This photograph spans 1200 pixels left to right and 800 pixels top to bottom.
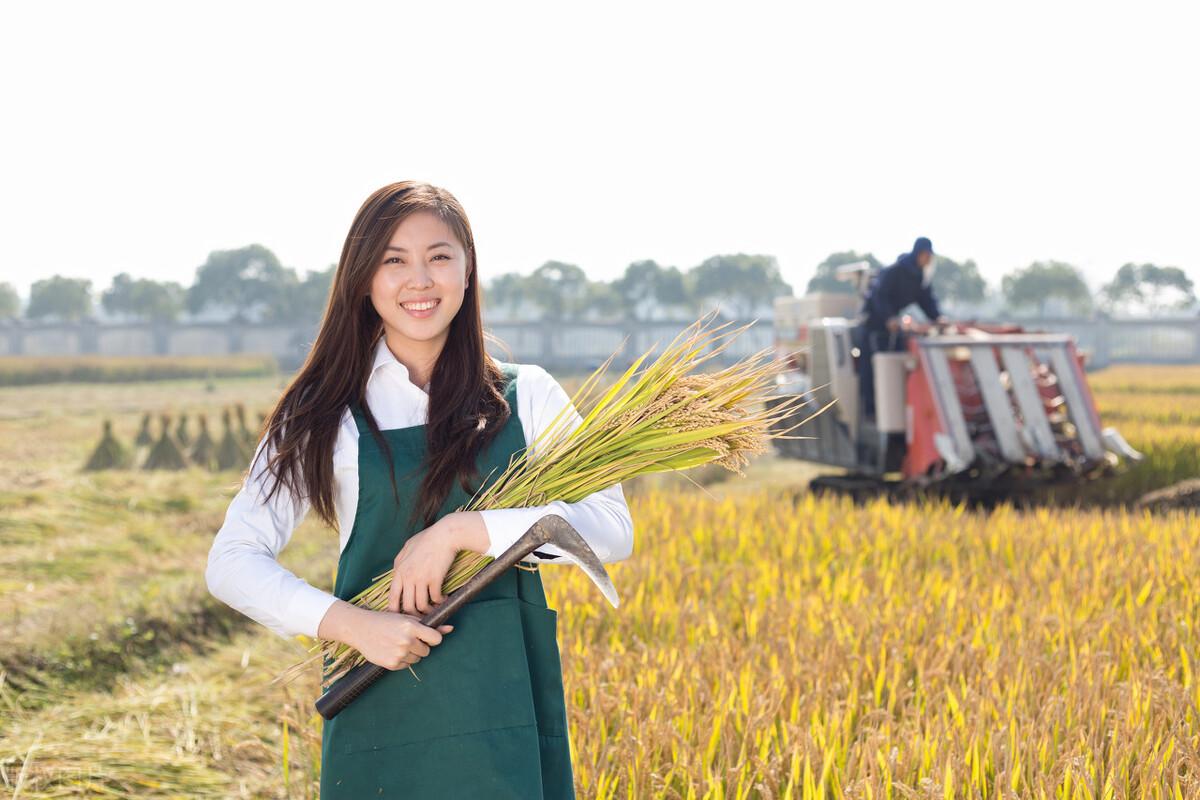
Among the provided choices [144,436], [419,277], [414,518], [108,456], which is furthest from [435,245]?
[144,436]

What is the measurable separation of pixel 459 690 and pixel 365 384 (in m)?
0.55

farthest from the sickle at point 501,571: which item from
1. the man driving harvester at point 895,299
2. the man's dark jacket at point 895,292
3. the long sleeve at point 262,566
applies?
the man's dark jacket at point 895,292

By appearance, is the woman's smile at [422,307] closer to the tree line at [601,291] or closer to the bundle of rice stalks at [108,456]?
the bundle of rice stalks at [108,456]

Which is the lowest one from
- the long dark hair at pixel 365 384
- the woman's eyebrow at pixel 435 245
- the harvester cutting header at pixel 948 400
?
the harvester cutting header at pixel 948 400

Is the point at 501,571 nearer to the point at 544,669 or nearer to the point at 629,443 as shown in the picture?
the point at 544,669

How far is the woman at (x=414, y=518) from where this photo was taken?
172cm

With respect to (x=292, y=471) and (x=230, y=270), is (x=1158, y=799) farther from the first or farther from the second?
(x=230, y=270)

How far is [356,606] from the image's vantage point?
5.77 feet

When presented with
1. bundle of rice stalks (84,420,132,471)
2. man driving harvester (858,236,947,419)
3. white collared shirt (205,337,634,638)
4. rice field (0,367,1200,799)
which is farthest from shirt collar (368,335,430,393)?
bundle of rice stalks (84,420,132,471)

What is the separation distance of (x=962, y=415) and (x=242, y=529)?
23.7 feet

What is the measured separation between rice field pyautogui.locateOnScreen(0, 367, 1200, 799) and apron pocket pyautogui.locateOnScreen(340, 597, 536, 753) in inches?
16.6

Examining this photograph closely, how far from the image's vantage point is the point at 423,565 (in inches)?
66.9

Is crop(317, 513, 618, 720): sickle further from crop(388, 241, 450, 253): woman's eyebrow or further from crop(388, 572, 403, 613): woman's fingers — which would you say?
crop(388, 241, 450, 253): woman's eyebrow

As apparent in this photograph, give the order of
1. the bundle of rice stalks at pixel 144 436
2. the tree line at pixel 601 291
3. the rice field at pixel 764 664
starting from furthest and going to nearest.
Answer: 1. the tree line at pixel 601 291
2. the bundle of rice stalks at pixel 144 436
3. the rice field at pixel 764 664
